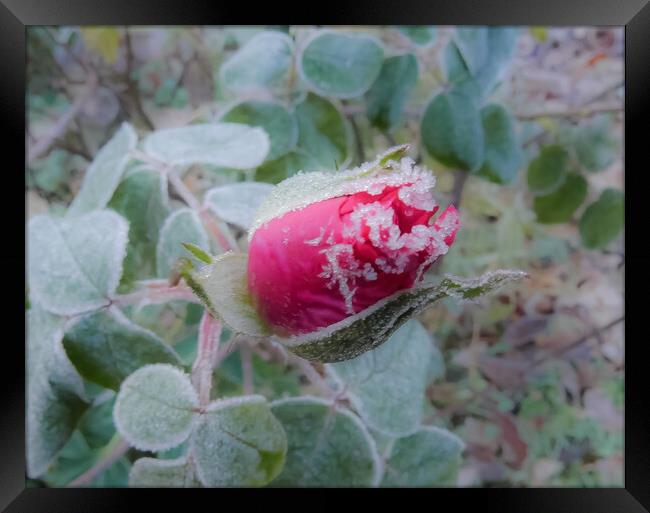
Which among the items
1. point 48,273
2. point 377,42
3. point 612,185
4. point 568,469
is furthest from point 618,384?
point 48,273

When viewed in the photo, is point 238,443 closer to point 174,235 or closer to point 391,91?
point 174,235

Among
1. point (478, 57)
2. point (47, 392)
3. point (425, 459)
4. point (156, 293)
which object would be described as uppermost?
point (478, 57)

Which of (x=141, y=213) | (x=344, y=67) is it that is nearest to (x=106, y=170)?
(x=141, y=213)

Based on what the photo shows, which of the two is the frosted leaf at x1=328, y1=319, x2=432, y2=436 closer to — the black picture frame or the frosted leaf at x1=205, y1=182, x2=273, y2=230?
the black picture frame

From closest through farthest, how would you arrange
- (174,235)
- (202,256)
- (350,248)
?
(350,248) → (202,256) → (174,235)

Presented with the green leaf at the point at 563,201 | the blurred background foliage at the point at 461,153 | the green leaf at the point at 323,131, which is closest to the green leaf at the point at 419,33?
the blurred background foliage at the point at 461,153

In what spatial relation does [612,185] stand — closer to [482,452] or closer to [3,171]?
[482,452]

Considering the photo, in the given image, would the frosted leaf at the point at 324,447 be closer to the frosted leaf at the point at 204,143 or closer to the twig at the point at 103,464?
the twig at the point at 103,464

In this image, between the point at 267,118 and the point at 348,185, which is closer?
the point at 348,185
